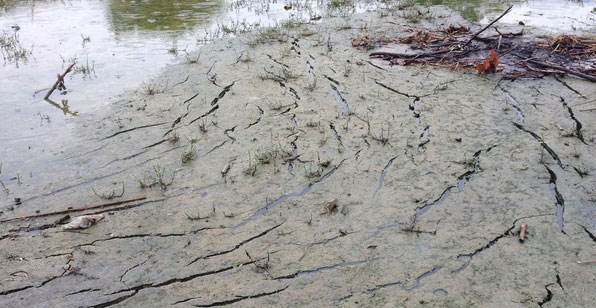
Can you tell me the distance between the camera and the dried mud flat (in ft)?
9.55

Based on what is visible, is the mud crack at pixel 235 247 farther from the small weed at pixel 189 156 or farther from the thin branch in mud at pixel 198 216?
the small weed at pixel 189 156

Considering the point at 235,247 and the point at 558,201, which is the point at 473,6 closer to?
the point at 558,201

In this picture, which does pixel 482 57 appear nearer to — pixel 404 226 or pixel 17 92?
pixel 404 226

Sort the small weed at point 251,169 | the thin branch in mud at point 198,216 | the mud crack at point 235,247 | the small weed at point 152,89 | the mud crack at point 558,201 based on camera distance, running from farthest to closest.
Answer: the small weed at point 152,89 → the small weed at point 251,169 → the thin branch in mud at point 198,216 → the mud crack at point 558,201 → the mud crack at point 235,247

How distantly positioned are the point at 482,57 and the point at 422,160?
10.3ft

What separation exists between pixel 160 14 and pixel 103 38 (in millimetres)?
2024

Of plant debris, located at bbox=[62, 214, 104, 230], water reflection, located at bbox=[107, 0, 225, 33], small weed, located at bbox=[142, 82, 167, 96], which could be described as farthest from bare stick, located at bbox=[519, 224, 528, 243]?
water reflection, located at bbox=[107, 0, 225, 33]

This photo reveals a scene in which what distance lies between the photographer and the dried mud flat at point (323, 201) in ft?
9.55

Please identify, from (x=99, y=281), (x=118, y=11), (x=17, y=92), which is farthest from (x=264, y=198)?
(x=118, y=11)

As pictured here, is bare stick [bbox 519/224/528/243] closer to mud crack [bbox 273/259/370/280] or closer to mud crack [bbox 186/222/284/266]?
mud crack [bbox 273/259/370/280]

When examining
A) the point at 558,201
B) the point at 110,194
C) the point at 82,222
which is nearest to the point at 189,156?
the point at 110,194

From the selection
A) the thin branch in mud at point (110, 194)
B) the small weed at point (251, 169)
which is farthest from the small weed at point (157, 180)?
the small weed at point (251, 169)

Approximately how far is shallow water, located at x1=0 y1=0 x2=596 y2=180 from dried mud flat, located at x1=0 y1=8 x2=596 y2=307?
0.51m

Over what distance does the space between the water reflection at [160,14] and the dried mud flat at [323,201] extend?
3.59 metres
